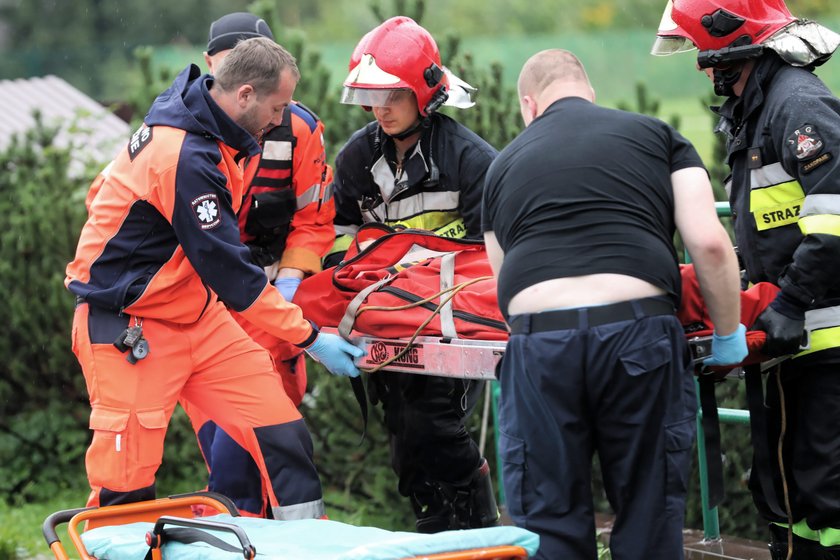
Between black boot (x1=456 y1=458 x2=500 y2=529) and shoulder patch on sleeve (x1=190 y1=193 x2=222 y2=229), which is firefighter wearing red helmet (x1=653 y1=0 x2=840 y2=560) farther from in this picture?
shoulder patch on sleeve (x1=190 y1=193 x2=222 y2=229)

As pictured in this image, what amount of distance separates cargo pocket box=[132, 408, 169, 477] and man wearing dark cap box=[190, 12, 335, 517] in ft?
2.40

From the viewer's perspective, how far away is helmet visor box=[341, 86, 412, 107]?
476cm

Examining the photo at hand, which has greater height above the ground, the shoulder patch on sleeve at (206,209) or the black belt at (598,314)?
the shoulder patch on sleeve at (206,209)

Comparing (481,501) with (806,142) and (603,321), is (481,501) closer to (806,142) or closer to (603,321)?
(603,321)

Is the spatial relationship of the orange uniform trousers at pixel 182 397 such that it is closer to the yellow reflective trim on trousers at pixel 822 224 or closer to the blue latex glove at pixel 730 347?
the blue latex glove at pixel 730 347

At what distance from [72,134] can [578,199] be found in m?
6.66

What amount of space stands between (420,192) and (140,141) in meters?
1.21

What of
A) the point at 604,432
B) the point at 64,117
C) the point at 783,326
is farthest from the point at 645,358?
the point at 64,117

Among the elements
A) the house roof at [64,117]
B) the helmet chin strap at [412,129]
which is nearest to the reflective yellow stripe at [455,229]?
the helmet chin strap at [412,129]

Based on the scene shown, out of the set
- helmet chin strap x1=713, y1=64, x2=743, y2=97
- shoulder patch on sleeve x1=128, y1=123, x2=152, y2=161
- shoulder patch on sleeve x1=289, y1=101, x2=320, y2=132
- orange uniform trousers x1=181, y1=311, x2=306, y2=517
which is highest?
shoulder patch on sleeve x1=289, y1=101, x2=320, y2=132

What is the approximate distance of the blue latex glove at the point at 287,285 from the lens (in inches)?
195

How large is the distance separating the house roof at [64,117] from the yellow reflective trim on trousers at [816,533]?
5989mm

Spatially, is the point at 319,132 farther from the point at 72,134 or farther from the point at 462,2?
the point at 462,2

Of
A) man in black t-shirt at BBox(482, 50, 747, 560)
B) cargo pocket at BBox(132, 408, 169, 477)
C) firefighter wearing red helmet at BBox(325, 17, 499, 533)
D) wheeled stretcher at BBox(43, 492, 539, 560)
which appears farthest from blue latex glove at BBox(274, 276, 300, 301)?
man in black t-shirt at BBox(482, 50, 747, 560)
